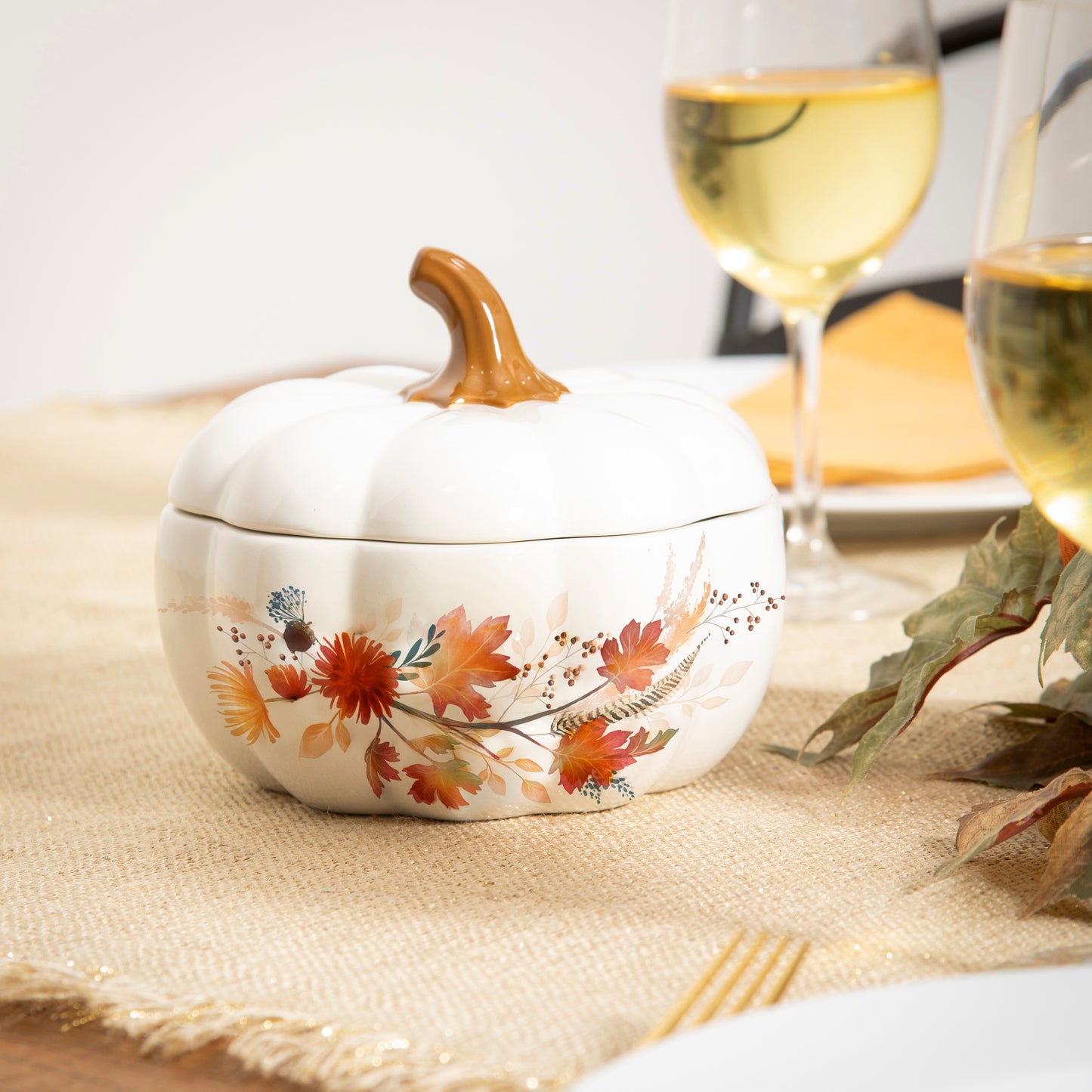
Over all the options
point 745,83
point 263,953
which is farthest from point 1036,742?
point 745,83

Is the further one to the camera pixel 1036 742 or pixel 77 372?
pixel 77 372

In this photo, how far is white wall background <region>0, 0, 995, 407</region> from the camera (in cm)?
269

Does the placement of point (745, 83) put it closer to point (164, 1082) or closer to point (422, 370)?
point (422, 370)

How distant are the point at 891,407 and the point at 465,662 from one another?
0.62 metres

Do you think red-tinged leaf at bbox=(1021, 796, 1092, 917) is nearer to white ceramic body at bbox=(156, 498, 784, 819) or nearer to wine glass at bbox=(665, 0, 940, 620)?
white ceramic body at bbox=(156, 498, 784, 819)

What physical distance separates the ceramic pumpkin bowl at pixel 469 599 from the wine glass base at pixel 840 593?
0.74ft

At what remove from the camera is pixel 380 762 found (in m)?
0.42

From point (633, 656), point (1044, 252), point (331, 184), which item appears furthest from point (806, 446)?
point (331, 184)

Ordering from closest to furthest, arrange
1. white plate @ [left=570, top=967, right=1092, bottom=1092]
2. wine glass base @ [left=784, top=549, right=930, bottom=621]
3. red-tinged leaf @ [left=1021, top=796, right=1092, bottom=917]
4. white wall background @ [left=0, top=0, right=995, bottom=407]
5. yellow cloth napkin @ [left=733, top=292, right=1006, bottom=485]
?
white plate @ [left=570, top=967, right=1092, bottom=1092] → red-tinged leaf @ [left=1021, top=796, right=1092, bottom=917] → wine glass base @ [left=784, top=549, right=930, bottom=621] → yellow cloth napkin @ [left=733, top=292, right=1006, bottom=485] → white wall background @ [left=0, top=0, right=995, bottom=407]

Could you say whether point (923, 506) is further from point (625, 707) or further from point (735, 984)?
point (735, 984)

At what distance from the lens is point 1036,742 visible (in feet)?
1.42

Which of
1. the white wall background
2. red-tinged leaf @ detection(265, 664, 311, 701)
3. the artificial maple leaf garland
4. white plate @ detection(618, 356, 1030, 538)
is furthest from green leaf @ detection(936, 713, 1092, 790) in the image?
the white wall background

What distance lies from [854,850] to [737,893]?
0.14 feet

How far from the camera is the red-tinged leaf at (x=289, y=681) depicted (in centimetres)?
42
